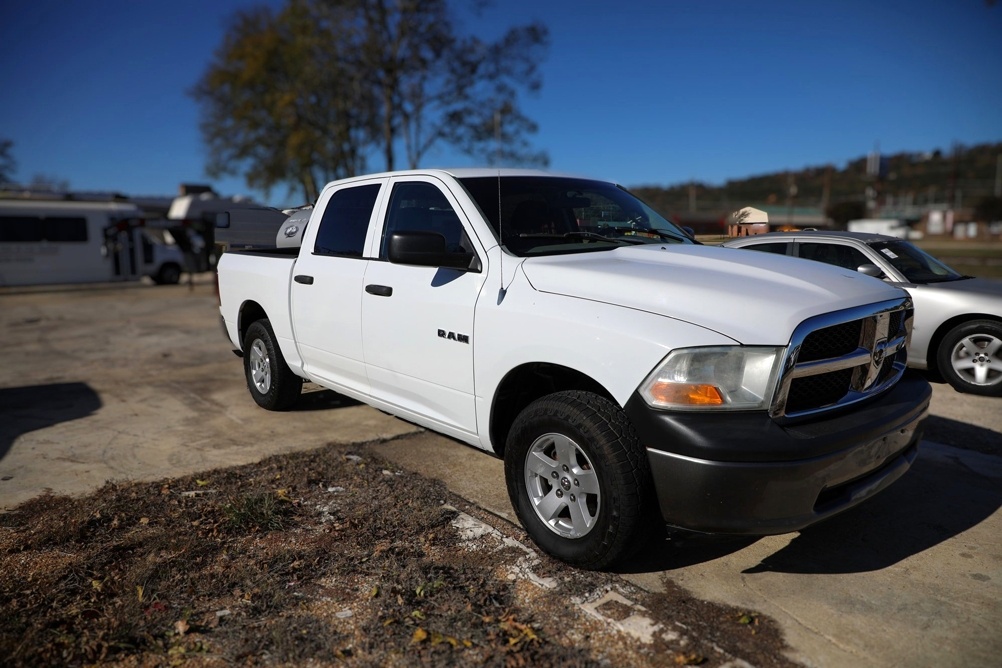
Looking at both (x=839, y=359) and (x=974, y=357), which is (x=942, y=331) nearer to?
(x=974, y=357)

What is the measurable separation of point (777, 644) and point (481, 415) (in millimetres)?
1711

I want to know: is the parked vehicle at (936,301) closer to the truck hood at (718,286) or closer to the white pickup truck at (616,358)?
the white pickup truck at (616,358)

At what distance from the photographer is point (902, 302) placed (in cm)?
345

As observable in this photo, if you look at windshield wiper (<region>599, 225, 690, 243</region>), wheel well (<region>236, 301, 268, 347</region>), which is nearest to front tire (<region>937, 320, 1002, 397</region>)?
windshield wiper (<region>599, 225, 690, 243</region>)

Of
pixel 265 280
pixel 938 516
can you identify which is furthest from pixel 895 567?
pixel 265 280

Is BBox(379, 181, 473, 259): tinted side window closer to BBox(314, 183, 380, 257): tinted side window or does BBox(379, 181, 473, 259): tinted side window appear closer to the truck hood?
BBox(314, 183, 380, 257): tinted side window

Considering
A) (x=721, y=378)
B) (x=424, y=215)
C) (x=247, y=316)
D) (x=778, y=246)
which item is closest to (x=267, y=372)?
(x=247, y=316)

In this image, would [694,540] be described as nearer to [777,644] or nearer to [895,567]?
[777,644]

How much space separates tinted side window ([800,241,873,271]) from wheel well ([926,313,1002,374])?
948mm

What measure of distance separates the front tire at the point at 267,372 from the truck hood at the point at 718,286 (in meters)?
2.98

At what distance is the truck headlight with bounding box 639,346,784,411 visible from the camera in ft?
9.15

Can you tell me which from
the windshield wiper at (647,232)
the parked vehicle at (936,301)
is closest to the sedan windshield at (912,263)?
the parked vehicle at (936,301)

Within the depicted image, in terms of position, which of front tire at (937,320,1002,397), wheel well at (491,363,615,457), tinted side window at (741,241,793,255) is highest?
tinted side window at (741,241,793,255)

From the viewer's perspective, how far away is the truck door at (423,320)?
12.4 ft
